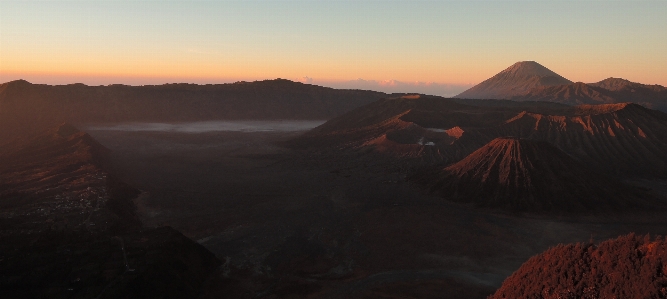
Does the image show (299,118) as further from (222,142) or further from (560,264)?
(560,264)

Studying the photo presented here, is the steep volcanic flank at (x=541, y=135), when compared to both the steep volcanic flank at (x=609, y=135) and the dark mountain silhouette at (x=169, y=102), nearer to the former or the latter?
the steep volcanic flank at (x=609, y=135)

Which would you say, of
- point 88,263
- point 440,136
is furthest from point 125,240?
point 440,136

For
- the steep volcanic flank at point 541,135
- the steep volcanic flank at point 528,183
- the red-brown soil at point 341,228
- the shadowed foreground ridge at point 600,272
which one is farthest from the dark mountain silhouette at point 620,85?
the shadowed foreground ridge at point 600,272

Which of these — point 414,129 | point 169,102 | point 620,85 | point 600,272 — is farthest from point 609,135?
point 620,85

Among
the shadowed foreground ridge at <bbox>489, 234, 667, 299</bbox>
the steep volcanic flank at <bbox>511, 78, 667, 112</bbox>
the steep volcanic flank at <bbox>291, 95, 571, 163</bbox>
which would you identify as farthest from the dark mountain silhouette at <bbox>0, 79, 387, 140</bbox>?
the shadowed foreground ridge at <bbox>489, 234, 667, 299</bbox>

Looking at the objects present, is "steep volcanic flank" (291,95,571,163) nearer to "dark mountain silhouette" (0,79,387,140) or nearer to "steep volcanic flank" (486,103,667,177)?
"steep volcanic flank" (486,103,667,177)
